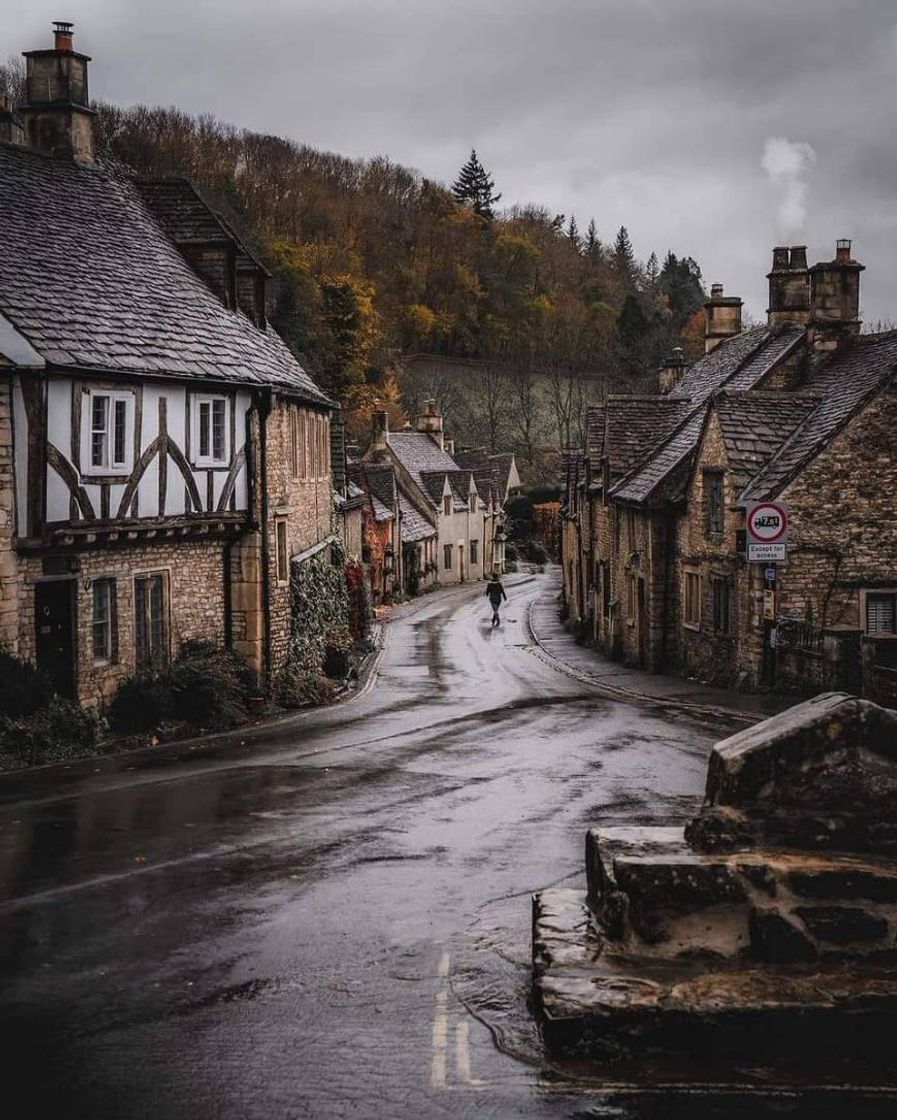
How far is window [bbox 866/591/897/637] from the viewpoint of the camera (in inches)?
→ 1075

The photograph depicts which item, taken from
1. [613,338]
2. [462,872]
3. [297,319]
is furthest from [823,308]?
[613,338]

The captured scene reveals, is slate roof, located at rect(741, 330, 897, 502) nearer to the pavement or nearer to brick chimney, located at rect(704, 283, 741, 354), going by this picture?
the pavement

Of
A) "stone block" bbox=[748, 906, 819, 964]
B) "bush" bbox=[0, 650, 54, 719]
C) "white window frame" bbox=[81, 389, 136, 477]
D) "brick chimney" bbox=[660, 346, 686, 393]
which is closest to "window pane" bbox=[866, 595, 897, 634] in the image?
"white window frame" bbox=[81, 389, 136, 477]

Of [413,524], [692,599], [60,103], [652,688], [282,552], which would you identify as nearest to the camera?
[60,103]

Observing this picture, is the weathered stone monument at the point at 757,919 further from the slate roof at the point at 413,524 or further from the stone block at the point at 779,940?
the slate roof at the point at 413,524

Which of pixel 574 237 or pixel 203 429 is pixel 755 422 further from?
pixel 574 237

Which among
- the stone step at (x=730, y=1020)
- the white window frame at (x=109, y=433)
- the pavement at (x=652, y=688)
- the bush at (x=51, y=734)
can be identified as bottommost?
the pavement at (x=652, y=688)

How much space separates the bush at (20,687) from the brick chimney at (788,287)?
27390 mm

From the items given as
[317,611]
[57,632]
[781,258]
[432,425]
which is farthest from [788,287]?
[432,425]

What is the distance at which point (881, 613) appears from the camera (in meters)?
27.4

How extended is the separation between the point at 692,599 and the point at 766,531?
A: 10210 mm

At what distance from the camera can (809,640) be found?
26578 millimetres

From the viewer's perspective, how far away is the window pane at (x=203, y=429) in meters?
25.1

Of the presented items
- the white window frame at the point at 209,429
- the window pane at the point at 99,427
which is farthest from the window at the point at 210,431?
the window pane at the point at 99,427
